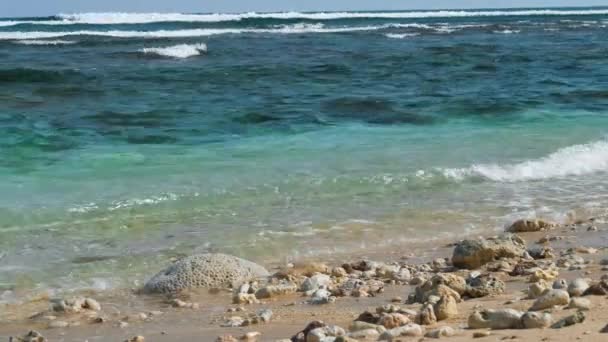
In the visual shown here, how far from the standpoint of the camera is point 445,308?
4812mm

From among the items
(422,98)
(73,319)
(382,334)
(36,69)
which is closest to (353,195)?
(73,319)

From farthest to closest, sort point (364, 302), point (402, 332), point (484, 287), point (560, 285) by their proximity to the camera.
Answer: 1. point (364, 302)
2. point (484, 287)
3. point (560, 285)
4. point (402, 332)

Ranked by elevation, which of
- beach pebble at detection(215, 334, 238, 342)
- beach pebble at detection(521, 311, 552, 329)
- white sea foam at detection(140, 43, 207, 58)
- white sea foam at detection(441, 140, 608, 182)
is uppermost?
beach pebble at detection(521, 311, 552, 329)

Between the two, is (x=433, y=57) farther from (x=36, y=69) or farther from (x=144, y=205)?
(x=144, y=205)

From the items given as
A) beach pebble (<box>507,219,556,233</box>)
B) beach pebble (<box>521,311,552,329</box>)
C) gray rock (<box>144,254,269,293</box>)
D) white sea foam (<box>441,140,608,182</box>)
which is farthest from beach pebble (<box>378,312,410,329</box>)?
white sea foam (<box>441,140,608,182</box>)

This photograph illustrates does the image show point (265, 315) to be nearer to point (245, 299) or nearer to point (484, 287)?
point (245, 299)

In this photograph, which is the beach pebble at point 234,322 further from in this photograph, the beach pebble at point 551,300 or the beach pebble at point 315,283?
the beach pebble at point 551,300

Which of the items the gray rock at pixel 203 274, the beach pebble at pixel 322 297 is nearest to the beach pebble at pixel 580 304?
the beach pebble at pixel 322 297

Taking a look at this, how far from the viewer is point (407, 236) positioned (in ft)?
25.4

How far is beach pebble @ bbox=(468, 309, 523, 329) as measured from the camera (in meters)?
4.34

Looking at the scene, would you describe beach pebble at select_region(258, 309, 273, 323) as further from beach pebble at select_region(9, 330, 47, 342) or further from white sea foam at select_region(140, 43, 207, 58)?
white sea foam at select_region(140, 43, 207, 58)

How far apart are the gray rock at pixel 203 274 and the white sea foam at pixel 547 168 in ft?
14.1

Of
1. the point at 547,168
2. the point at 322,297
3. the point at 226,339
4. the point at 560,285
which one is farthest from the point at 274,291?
the point at 547,168

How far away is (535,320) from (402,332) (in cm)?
64
